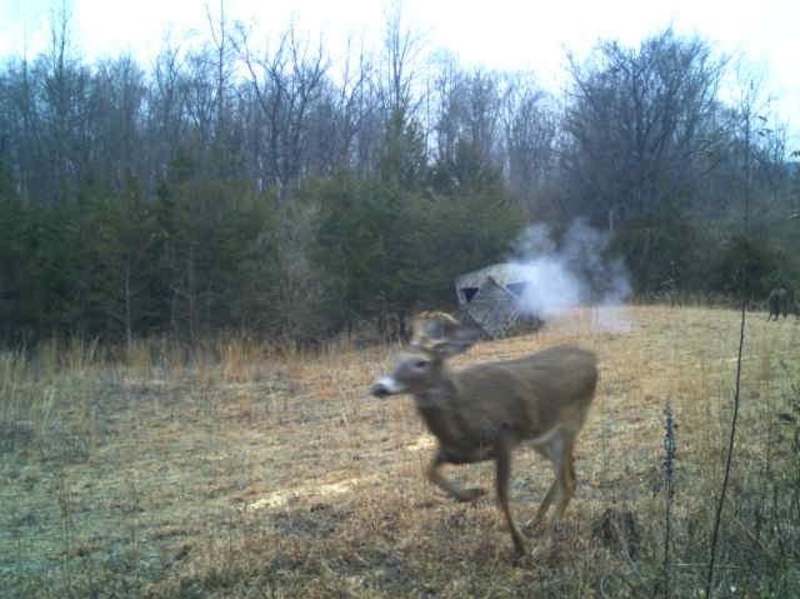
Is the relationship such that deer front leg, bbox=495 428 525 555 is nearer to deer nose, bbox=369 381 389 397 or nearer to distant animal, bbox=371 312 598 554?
distant animal, bbox=371 312 598 554

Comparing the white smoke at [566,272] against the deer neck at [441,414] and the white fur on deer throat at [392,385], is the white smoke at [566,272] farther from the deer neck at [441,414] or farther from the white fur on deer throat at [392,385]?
the white fur on deer throat at [392,385]

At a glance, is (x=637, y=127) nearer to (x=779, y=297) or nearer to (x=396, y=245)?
(x=396, y=245)

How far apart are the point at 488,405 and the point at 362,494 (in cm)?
191

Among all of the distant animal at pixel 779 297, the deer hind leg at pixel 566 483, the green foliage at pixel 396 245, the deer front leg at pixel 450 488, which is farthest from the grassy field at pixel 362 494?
the green foliage at pixel 396 245

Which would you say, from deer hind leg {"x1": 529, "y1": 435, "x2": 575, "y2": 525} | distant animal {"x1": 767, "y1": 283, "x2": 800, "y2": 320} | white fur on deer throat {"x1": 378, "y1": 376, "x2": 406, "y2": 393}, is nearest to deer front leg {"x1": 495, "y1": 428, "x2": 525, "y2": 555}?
deer hind leg {"x1": 529, "y1": 435, "x2": 575, "y2": 525}

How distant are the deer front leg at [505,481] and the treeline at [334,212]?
6.08ft

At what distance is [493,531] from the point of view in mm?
5547

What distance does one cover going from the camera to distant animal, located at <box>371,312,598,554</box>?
5.11 m

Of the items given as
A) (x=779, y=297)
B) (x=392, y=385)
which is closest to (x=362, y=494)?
(x=392, y=385)

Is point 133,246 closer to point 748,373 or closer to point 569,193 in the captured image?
point 748,373

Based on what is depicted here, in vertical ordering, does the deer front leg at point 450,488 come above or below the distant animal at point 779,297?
below

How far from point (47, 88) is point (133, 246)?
1203 inches

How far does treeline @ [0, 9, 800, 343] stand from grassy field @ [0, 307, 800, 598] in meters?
1.59

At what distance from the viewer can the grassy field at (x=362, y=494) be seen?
4.61 meters
